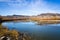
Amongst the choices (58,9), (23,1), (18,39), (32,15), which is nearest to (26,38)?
(18,39)

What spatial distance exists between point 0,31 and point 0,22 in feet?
0.61

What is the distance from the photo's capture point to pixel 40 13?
195cm

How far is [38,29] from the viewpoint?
6.30ft

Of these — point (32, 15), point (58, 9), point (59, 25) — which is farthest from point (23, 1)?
point (59, 25)

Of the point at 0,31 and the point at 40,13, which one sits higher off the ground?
the point at 40,13

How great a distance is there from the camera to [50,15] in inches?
77.2

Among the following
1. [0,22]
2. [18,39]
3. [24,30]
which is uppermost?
[0,22]

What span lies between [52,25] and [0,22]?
3.51ft

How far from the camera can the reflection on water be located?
188 centimetres

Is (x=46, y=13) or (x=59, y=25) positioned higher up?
(x=46, y=13)

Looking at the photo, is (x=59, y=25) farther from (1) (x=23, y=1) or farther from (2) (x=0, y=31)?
(2) (x=0, y=31)

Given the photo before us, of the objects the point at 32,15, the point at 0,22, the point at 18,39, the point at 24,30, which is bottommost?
the point at 18,39

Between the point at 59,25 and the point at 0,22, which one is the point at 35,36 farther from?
the point at 0,22

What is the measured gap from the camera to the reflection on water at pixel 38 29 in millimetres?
1877
